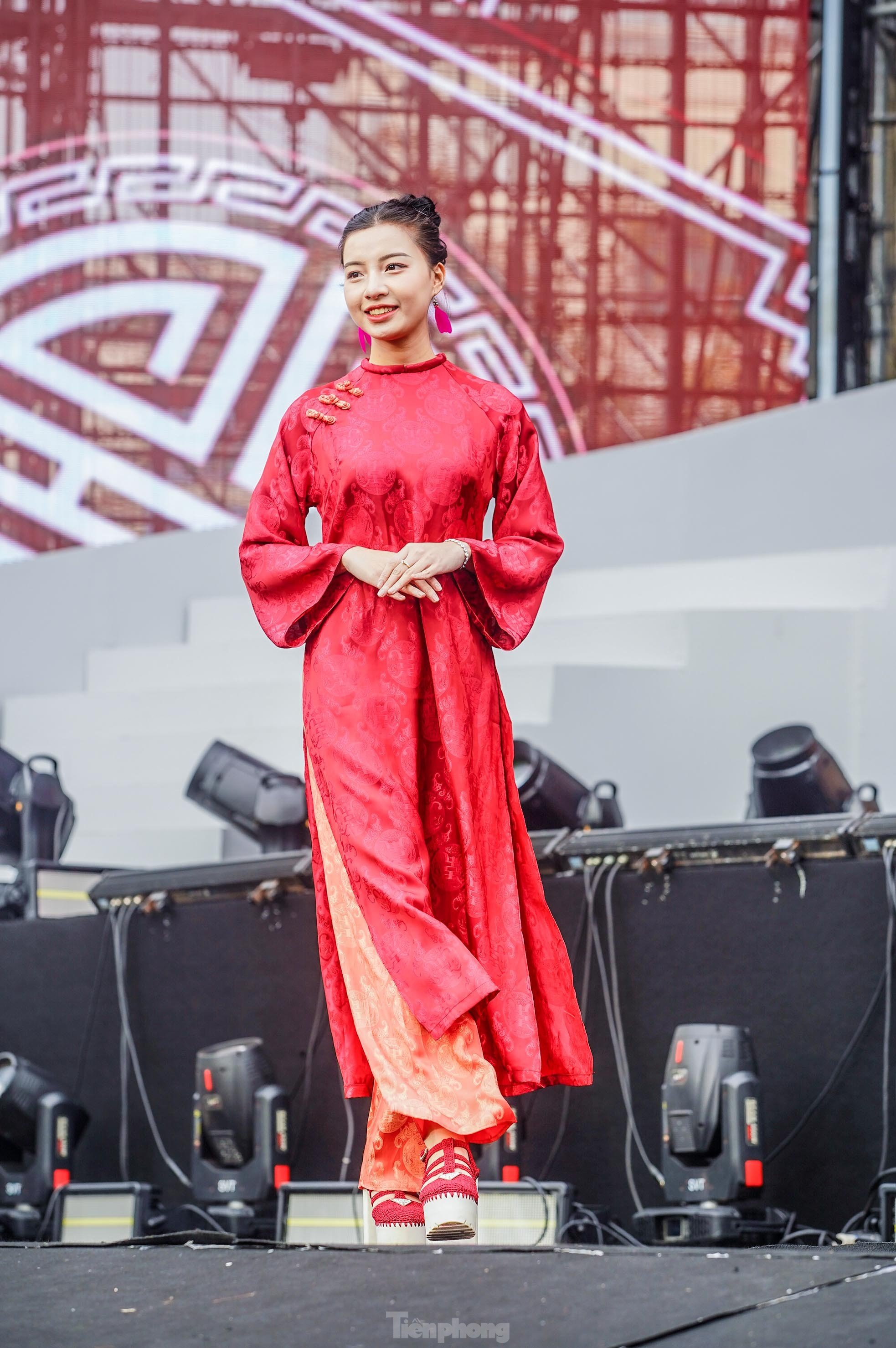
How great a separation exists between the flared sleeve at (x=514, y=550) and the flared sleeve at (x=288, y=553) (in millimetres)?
150

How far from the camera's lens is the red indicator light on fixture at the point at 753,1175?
2.93 m

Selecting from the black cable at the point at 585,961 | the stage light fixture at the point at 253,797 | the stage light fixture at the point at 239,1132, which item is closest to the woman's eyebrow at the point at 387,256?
the black cable at the point at 585,961

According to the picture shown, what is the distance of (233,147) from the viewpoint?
756cm

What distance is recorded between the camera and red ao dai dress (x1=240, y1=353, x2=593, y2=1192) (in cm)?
191

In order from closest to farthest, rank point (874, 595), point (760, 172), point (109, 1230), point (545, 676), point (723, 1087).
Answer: point (723, 1087) → point (109, 1230) → point (874, 595) → point (545, 676) → point (760, 172)

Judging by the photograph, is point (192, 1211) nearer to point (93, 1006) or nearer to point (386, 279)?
point (93, 1006)

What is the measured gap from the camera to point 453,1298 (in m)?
1.40

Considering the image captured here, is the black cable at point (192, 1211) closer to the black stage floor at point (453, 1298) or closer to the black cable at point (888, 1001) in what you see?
the black cable at point (888, 1001)

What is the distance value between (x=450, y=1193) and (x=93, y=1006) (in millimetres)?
2430

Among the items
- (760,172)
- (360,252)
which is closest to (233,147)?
(760,172)

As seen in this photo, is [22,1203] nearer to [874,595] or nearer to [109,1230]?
[109,1230]

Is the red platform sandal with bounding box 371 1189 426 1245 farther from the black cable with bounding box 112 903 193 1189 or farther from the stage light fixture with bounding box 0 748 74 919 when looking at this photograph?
the stage light fixture with bounding box 0 748 74 919

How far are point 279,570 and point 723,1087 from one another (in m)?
1.38

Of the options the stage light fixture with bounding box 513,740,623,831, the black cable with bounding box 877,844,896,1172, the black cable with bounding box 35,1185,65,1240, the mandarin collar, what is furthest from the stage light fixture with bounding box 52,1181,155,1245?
the mandarin collar
